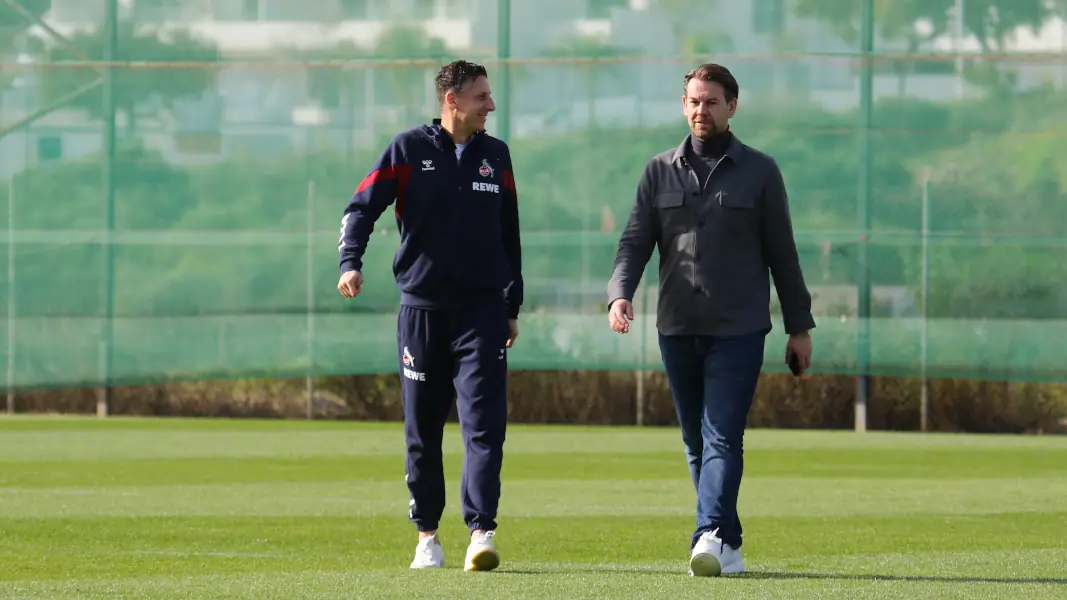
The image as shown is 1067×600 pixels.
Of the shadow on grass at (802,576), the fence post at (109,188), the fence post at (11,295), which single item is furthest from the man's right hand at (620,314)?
the fence post at (11,295)

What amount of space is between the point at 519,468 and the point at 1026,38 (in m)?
6.14

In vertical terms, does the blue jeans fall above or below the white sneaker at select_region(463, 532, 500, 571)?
above

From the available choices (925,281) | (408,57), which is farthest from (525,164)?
(925,281)

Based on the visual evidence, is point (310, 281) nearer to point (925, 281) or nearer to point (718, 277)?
point (925, 281)

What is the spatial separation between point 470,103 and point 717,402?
1331 mm

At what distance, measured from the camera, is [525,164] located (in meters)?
17.4

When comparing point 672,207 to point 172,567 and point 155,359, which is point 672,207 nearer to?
point 172,567

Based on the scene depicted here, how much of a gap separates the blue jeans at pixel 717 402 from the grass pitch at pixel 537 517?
245mm

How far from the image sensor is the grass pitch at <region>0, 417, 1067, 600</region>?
7.00 m

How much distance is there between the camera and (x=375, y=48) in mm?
17750

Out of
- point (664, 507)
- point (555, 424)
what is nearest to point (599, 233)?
point (555, 424)

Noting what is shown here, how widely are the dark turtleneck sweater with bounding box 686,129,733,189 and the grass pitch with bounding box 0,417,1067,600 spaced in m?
1.39

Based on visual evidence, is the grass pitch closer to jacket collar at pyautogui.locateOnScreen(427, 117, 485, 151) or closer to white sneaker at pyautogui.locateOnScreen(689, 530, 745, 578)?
white sneaker at pyautogui.locateOnScreen(689, 530, 745, 578)

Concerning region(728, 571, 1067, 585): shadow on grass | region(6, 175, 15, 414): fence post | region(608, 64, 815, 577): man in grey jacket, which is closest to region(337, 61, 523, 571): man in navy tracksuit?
region(608, 64, 815, 577): man in grey jacket
